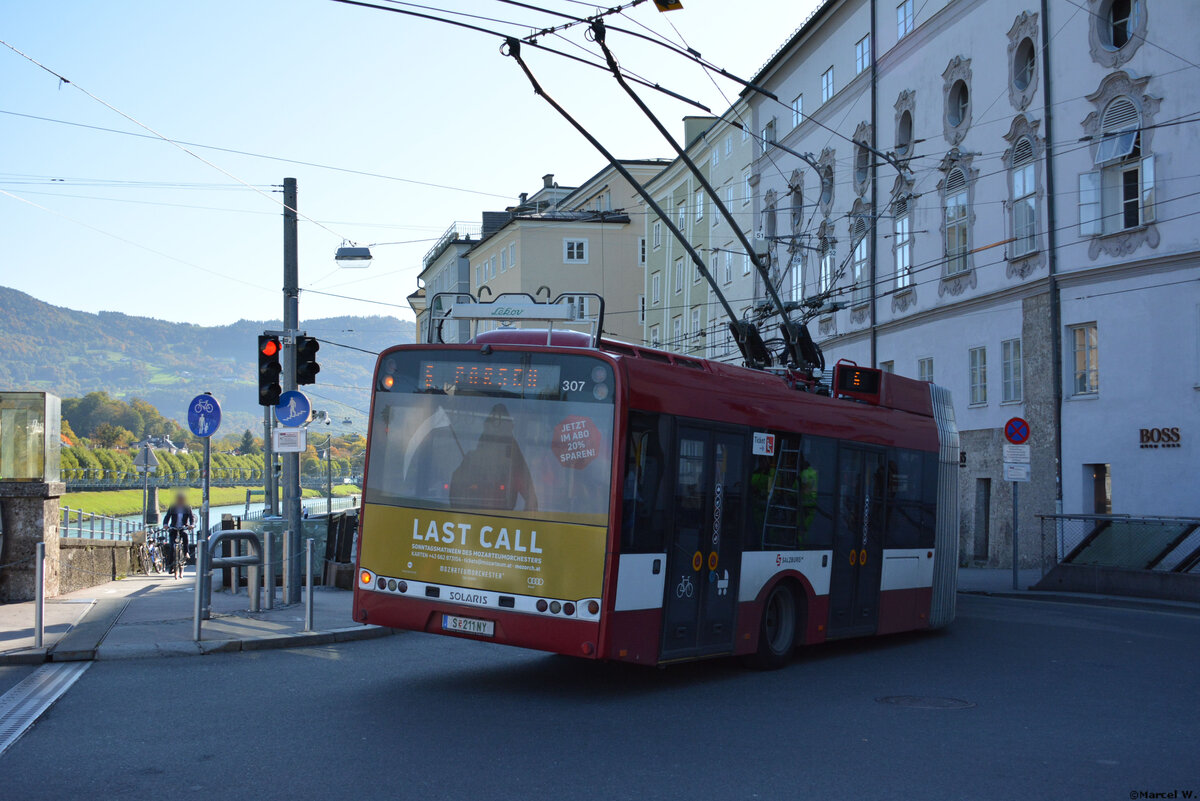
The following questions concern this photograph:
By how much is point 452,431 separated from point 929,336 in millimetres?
25485

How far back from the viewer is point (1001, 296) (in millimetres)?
29891

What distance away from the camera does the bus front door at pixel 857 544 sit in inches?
533

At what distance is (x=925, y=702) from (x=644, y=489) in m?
2.91

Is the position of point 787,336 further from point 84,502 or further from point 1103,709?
point 84,502

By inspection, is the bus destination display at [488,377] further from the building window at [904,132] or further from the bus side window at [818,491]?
the building window at [904,132]

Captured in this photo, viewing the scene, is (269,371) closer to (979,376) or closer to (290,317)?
(290,317)

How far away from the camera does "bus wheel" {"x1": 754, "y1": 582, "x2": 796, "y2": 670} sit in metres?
12.1

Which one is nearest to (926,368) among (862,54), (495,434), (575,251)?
(862,54)

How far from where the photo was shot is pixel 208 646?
12.6 meters

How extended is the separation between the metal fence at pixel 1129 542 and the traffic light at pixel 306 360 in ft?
48.9

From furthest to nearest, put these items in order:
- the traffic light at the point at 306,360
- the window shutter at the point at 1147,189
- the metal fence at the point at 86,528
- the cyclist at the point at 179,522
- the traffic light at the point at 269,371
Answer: the cyclist at the point at 179,522
the window shutter at the point at 1147,189
the metal fence at the point at 86,528
the traffic light at the point at 306,360
the traffic light at the point at 269,371

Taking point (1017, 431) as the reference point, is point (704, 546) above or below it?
below

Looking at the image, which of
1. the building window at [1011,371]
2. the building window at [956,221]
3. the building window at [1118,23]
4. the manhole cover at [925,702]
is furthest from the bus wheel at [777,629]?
the building window at [956,221]

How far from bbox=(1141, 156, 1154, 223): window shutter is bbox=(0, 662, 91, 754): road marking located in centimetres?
2169
